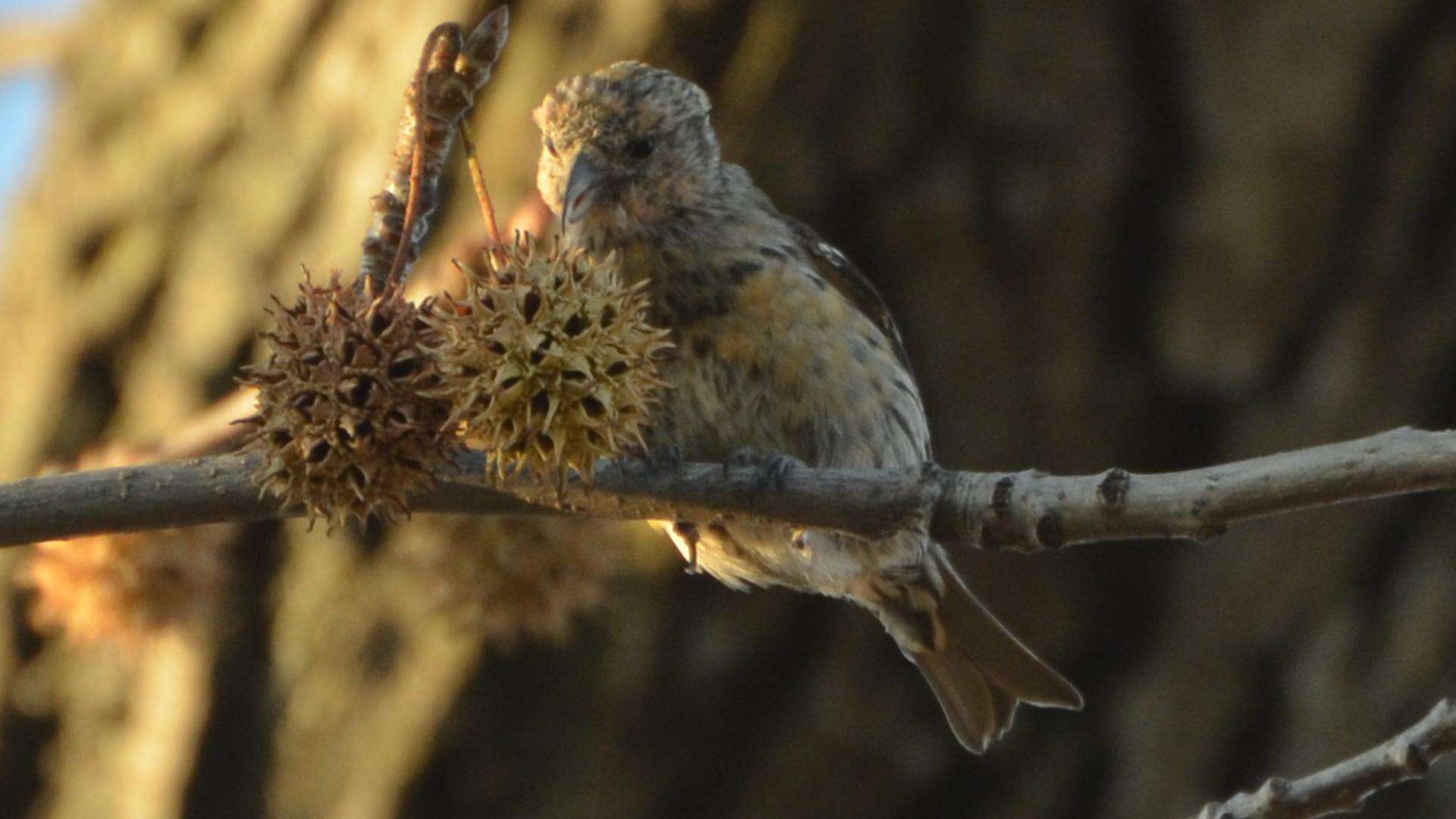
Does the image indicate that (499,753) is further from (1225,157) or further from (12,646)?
(1225,157)

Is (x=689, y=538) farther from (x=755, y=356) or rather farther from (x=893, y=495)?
(x=893, y=495)

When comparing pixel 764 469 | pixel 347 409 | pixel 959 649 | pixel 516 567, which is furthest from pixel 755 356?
pixel 347 409

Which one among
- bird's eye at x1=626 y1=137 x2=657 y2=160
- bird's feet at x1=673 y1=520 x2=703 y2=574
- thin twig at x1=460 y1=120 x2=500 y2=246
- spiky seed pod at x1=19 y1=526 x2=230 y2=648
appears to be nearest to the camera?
thin twig at x1=460 y1=120 x2=500 y2=246

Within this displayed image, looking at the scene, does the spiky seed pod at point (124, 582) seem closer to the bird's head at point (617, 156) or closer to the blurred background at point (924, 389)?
the bird's head at point (617, 156)

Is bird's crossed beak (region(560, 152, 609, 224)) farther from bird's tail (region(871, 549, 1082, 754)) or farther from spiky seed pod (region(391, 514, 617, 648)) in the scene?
bird's tail (region(871, 549, 1082, 754))

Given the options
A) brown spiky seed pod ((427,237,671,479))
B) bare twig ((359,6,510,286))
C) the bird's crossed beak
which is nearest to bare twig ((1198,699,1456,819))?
brown spiky seed pod ((427,237,671,479))
